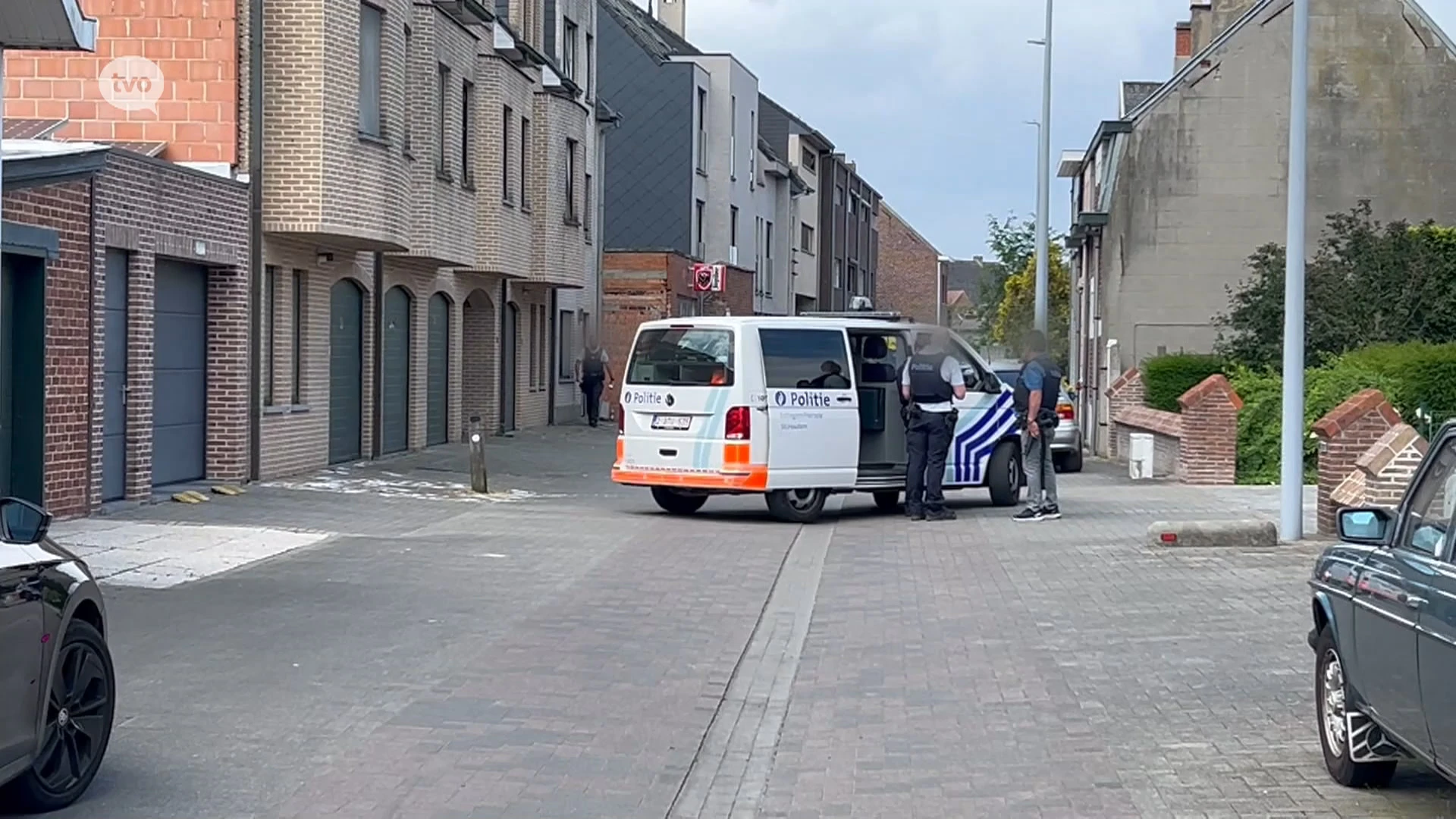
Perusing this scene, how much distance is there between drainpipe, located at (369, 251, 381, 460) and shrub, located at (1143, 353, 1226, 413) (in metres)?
12.0

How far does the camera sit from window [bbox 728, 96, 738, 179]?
5081 centimetres

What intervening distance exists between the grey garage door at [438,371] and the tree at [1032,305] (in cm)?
2393

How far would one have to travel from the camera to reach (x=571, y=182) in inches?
1399

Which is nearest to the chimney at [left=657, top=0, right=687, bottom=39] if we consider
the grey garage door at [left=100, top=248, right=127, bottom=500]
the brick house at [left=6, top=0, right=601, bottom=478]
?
the brick house at [left=6, top=0, right=601, bottom=478]

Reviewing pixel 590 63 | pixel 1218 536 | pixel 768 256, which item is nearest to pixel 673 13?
pixel 768 256

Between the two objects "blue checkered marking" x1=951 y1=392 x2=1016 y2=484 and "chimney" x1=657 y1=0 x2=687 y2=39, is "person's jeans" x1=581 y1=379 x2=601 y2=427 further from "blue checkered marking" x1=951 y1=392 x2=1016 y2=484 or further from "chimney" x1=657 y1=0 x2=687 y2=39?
"chimney" x1=657 y1=0 x2=687 y2=39

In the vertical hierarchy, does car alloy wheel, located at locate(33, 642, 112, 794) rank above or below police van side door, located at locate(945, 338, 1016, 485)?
below

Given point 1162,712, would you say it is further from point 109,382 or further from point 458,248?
point 458,248

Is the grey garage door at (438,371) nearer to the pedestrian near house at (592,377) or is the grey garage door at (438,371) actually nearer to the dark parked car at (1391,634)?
the pedestrian near house at (592,377)

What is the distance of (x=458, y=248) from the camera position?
26188 millimetres

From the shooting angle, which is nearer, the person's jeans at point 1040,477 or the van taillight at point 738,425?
the van taillight at point 738,425

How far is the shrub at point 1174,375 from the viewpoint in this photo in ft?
92.0

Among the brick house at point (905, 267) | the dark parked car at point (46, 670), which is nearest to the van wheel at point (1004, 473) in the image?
the dark parked car at point (46, 670)

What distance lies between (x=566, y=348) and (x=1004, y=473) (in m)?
20.7
